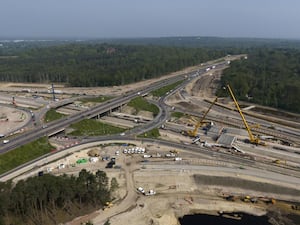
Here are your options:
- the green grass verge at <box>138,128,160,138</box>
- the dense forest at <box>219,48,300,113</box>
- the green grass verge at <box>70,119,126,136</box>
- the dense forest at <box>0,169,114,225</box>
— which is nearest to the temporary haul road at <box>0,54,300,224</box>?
the green grass verge at <box>138,128,160,138</box>

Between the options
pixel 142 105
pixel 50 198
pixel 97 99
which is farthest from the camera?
pixel 97 99

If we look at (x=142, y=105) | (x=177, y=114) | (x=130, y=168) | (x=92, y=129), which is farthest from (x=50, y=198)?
(x=142, y=105)

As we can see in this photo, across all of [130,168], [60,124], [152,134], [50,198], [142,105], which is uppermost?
[50,198]

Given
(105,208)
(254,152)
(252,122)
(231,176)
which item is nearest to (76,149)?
(105,208)

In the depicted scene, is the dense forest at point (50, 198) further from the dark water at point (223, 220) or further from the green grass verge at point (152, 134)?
the green grass verge at point (152, 134)

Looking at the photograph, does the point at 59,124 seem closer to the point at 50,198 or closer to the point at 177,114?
the point at 50,198

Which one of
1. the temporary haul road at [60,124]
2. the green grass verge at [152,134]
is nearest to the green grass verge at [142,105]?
the temporary haul road at [60,124]

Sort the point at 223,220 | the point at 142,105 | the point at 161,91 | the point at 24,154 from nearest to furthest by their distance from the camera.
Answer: the point at 223,220, the point at 24,154, the point at 142,105, the point at 161,91

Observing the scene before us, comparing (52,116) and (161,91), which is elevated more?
→ (52,116)
